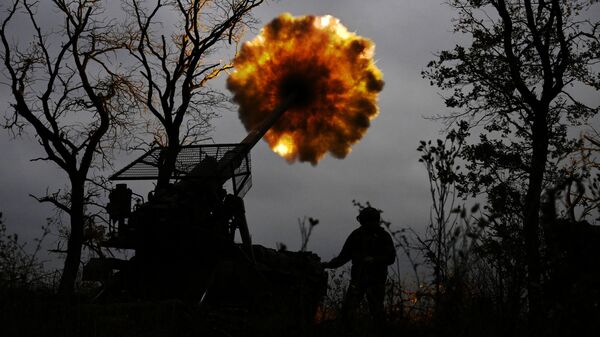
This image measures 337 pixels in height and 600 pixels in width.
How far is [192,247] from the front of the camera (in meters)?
10.6

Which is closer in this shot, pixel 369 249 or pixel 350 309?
pixel 350 309

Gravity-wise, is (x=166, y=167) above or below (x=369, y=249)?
above

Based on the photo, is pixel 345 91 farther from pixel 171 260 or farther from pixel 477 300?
pixel 477 300

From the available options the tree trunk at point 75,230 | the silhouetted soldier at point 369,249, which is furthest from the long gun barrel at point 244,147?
the tree trunk at point 75,230

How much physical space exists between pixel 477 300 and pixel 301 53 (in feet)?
35.0

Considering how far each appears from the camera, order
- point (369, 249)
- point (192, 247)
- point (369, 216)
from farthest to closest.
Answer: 1. point (192, 247)
2. point (369, 216)
3. point (369, 249)

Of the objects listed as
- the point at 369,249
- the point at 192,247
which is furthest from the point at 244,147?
the point at 369,249

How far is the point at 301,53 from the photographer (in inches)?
592

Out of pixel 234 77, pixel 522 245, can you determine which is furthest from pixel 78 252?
pixel 522 245

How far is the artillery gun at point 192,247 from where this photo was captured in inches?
409

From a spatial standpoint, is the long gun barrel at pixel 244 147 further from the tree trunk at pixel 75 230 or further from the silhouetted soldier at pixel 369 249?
the tree trunk at pixel 75 230

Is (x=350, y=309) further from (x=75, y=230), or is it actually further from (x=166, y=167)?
(x=75, y=230)

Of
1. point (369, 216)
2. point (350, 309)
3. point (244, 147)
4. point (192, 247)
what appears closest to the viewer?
point (350, 309)

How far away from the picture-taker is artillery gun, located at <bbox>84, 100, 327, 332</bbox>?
1039cm
